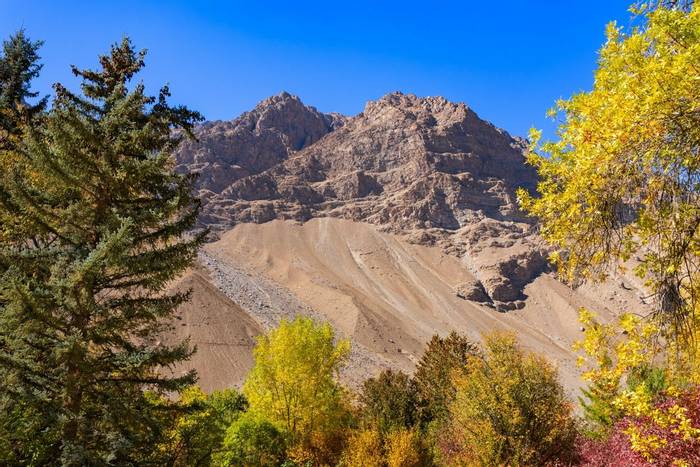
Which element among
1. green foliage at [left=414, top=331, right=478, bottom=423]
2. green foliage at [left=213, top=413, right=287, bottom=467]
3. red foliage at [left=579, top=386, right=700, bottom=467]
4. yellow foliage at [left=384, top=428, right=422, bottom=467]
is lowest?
green foliage at [left=213, top=413, right=287, bottom=467]

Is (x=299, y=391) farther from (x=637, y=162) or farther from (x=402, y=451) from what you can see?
(x=637, y=162)

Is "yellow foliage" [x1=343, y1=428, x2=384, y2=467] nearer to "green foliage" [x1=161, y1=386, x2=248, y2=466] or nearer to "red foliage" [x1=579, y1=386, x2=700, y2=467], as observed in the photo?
"green foliage" [x1=161, y1=386, x2=248, y2=466]

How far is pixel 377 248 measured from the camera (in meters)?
145

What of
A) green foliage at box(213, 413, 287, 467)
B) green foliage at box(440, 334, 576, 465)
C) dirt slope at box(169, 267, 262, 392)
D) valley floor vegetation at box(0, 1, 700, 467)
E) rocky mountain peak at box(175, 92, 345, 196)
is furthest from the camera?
rocky mountain peak at box(175, 92, 345, 196)

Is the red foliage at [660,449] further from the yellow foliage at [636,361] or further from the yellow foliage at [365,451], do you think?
the yellow foliage at [365,451]

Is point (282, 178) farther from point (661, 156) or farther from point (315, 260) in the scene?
point (661, 156)

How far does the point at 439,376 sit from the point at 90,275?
30077mm

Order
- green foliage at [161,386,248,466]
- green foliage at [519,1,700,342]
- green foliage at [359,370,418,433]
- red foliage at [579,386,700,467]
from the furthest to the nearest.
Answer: green foliage at [359,370,418,433], green foliage at [161,386,248,466], red foliage at [579,386,700,467], green foliage at [519,1,700,342]

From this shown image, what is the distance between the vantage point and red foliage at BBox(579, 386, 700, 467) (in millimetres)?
7359

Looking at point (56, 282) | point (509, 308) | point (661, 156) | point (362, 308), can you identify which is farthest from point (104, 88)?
point (509, 308)

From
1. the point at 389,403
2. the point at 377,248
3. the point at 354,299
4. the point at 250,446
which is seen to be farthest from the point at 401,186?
the point at 250,446

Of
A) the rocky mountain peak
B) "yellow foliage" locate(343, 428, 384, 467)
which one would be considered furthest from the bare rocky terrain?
"yellow foliage" locate(343, 428, 384, 467)

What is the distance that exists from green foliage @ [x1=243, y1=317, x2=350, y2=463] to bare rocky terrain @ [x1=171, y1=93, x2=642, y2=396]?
145 ft

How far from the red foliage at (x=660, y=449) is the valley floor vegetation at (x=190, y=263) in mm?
71
